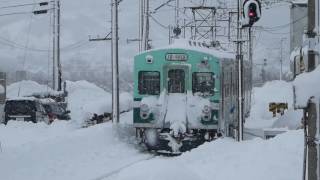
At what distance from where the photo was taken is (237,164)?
1298cm

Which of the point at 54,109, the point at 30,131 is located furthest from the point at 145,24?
the point at 30,131

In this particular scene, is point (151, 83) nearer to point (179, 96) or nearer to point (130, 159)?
point (179, 96)

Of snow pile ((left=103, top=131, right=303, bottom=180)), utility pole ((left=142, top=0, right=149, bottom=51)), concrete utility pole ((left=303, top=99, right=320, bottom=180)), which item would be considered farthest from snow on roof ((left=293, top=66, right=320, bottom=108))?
utility pole ((left=142, top=0, right=149, bottom=51))

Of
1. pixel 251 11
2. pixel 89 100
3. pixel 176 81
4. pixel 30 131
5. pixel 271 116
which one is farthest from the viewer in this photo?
pixel 89 100

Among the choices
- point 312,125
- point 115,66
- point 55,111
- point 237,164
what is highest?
point 115,66

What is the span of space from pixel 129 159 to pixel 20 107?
13653 millimetres

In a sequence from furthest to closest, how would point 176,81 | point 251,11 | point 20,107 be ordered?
point 20,107
point 176,81
point 251,11

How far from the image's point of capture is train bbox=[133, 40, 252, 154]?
21469 mm

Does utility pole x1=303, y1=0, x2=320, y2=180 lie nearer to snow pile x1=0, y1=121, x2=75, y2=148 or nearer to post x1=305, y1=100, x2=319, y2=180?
post x1=305, y1=100, x2=319, y2=180

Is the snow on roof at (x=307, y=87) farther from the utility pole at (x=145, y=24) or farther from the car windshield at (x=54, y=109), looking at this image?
the car windshield at (x=54, y=109)

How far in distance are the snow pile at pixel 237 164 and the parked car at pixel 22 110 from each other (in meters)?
16.4

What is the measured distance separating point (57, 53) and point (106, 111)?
49.6 ft

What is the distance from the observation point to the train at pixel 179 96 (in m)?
21.5

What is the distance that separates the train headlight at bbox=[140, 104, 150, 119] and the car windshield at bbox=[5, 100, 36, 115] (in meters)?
11.5
